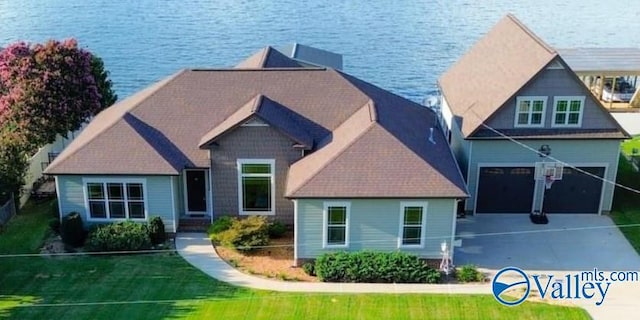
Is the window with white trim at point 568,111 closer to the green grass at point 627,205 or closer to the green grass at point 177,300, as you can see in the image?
the green grass at point 627,205

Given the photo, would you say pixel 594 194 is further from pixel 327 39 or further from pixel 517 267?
pixel 327 39

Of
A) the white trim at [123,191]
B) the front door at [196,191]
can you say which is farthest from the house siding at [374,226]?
the white trim at [123,191]

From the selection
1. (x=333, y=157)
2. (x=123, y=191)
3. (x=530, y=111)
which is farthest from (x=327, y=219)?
(x=530, y=111)

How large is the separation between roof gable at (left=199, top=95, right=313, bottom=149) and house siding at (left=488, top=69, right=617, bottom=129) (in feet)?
25.7

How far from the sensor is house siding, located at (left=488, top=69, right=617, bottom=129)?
28.1 meters

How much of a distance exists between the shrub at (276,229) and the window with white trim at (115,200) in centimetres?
489

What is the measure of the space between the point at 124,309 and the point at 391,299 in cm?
860

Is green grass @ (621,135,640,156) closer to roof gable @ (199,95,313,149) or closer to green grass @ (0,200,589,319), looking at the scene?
green grass @ (0,200,589,319)

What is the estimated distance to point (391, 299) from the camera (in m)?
23.2

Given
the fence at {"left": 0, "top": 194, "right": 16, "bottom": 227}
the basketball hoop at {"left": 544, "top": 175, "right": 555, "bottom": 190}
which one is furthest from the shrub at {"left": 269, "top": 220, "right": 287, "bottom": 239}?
the fence at {"left": 0, "top": 194, "right": 16, "bottom": 227}

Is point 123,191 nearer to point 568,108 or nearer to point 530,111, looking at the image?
point 530,111

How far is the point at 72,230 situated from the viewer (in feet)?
86.6

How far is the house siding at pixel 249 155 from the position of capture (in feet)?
88.8

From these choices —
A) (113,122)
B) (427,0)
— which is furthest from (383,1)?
(113,122)
